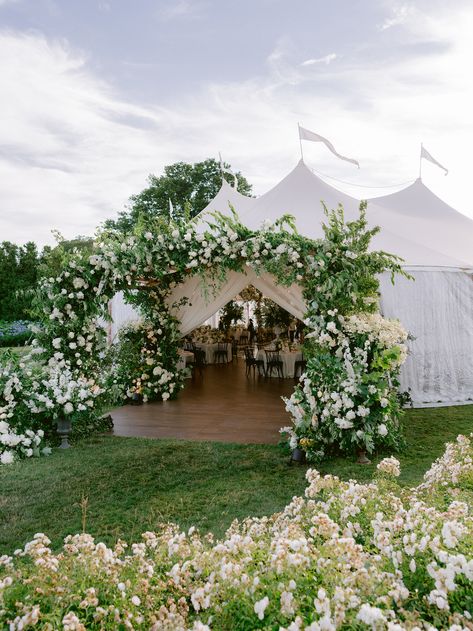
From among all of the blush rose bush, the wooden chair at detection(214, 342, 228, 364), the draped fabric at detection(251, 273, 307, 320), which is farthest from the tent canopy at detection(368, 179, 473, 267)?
the blush rose bush

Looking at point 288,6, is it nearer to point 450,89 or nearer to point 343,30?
point 343,30

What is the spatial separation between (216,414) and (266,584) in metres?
6.85

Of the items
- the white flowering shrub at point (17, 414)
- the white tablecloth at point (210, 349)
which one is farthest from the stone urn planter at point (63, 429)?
the white tablecloth at point (210, 349)

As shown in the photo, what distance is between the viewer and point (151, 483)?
5336mm

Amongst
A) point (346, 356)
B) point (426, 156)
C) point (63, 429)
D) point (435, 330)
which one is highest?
point (426, 156)

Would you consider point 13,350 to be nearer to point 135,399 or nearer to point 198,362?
point 135,399

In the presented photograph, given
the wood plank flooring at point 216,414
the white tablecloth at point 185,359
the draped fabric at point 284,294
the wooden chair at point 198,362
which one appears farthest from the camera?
the wooden chair at point 198,362

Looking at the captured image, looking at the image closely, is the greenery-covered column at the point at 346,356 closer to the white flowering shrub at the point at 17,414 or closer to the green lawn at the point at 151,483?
the green lawn at the point at 151,483

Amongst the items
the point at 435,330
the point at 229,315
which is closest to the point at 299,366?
the point at 435,330

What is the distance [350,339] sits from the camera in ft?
21.8

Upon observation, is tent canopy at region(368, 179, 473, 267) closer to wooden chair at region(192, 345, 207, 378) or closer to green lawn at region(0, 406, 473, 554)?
green lawn at region(0, 406, 473, 554)

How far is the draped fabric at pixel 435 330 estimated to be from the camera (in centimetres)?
930

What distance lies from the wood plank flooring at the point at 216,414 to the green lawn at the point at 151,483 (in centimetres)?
55

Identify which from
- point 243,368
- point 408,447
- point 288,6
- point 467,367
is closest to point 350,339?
point 408,447
